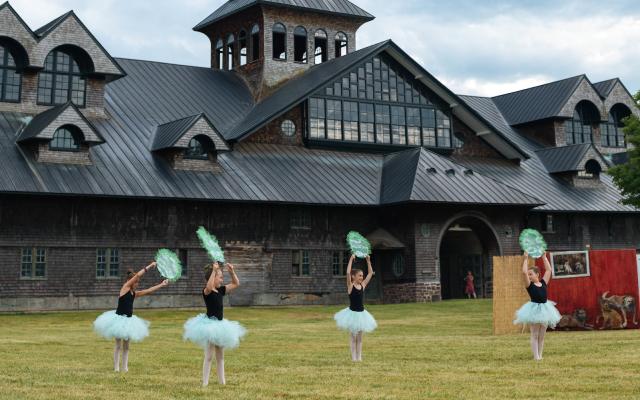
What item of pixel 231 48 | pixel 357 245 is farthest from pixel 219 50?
pixel 357 245

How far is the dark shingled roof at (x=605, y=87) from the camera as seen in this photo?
64.4 meters

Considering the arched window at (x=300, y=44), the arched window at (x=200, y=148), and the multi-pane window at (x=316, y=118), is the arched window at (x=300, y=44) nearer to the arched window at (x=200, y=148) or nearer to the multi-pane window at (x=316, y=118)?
the multi-pane window at (x=316, y=118)

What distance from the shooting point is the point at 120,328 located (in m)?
17.8

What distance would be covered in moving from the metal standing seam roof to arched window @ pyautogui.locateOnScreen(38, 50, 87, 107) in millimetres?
21252

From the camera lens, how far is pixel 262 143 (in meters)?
48.9

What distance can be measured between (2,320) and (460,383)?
2439 cm

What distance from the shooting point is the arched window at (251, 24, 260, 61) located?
56812mm

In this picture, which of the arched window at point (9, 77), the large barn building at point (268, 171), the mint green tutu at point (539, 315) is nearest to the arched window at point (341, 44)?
the large barn building at point (268, 171)

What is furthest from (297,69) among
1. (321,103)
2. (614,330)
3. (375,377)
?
(375,377)

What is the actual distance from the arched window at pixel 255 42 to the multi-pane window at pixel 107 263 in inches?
747

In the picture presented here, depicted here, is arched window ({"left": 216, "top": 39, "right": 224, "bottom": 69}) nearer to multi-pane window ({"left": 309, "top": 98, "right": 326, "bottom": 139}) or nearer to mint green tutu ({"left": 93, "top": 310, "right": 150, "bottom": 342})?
multi-pane window ({"left": 309, "top": 98, "right": 326, "bottom": 139})

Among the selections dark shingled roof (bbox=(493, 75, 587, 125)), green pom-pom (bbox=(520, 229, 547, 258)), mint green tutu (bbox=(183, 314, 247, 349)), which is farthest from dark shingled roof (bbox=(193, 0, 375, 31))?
mint green tutu (bbox=(183, 314, 247, 349))

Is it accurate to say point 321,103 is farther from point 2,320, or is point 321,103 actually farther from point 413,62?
point 2,320

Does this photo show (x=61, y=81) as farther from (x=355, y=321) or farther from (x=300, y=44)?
(x=355, y=321)
